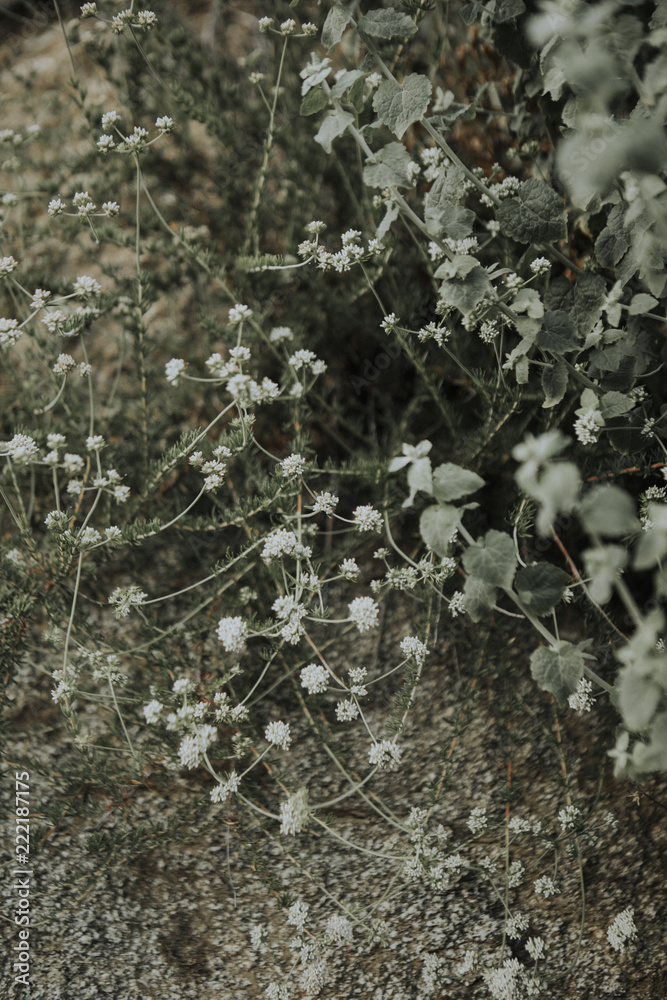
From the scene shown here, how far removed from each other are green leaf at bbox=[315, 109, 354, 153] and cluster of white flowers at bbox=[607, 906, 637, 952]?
139 centimetres

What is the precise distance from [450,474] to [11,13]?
238cm

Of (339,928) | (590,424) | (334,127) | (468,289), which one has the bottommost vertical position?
(339,928)

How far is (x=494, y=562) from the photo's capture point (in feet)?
3.08

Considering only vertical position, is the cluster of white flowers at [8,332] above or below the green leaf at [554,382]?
above

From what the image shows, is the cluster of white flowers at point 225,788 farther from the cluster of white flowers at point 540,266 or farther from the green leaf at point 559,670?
the cluster of white flowers at point 540,266

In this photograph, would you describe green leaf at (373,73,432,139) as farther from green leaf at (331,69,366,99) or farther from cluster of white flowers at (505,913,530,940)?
cluster of white flowers at (505,913,530,940)

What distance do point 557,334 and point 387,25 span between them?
1.84 ft

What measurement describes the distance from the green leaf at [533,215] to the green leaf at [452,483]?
0.46m

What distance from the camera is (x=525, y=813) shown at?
1305 mm

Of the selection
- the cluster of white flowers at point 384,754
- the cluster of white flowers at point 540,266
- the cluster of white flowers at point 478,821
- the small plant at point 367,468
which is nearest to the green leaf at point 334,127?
the small plant at point 367,468

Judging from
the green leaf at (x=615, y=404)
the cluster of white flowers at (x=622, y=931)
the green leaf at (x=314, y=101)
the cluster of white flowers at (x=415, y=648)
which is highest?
the green leaf at (x=314, y=101)

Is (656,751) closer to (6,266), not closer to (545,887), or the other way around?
(545,887)

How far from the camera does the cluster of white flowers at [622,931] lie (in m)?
A: 1.15

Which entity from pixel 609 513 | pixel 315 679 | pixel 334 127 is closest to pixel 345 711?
pixel 315 679
